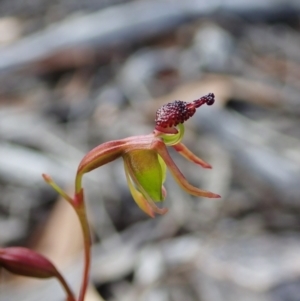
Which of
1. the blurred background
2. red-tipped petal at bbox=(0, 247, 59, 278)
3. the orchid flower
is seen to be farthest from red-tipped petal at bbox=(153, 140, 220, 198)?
the blurred background

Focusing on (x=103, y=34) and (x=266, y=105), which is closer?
(x=266, y=105)

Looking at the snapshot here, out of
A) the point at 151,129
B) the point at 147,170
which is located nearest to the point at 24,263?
the point at 147,170

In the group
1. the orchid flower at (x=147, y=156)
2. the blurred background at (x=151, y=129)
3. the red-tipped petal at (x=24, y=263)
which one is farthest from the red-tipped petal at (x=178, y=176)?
the blurred background at (x=151, y=129)

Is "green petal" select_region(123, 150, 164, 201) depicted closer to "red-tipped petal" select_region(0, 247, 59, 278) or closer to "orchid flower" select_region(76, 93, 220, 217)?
"orchid flower" select_region(76, 93, 220, 217)

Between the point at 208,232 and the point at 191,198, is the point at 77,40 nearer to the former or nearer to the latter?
the point at 191,198

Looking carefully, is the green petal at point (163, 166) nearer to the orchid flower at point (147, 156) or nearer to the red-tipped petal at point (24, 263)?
the orchid flower at point (147, 156)

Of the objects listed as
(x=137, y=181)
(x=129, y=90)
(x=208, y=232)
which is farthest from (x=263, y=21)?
(x=137, y=181)
